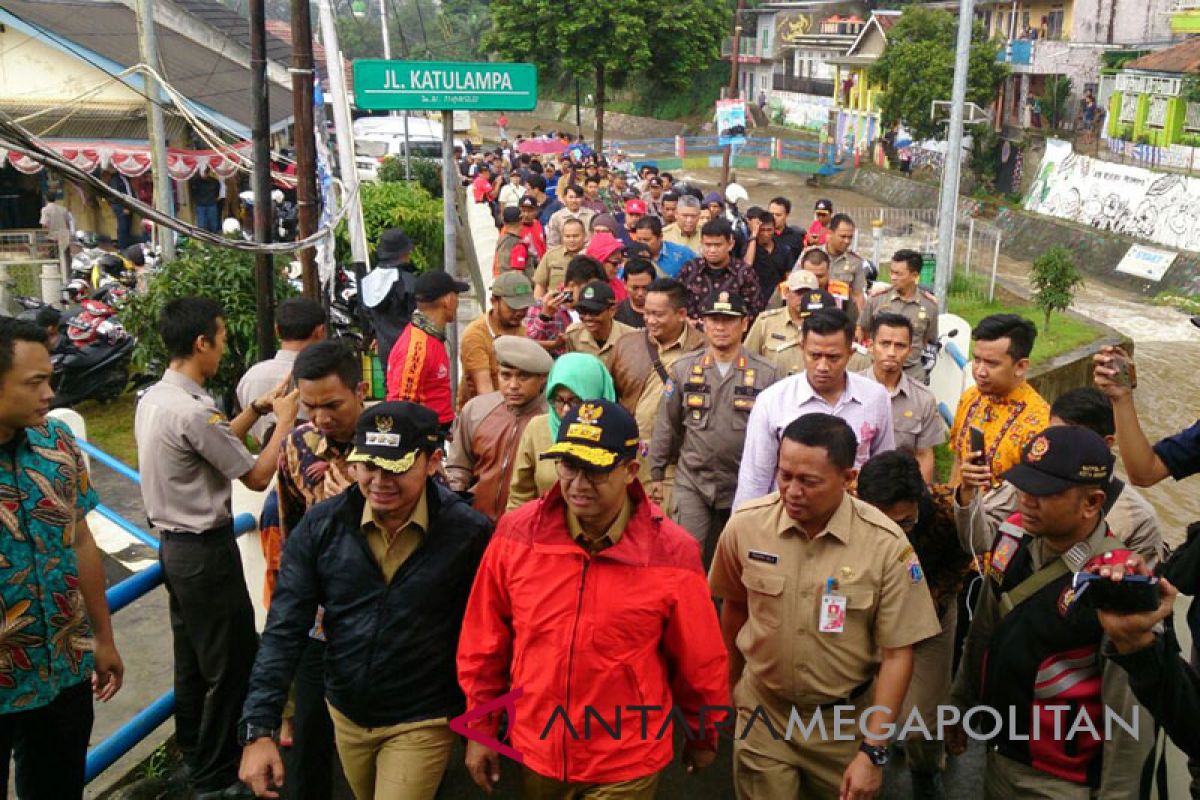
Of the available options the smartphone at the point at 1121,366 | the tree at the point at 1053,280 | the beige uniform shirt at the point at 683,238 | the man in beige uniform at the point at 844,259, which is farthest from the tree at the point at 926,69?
the smartphone at the point at 1121,366

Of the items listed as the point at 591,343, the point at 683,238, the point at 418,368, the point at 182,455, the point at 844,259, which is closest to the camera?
the point at 182,455

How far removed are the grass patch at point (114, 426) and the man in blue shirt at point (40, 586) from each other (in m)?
6.78

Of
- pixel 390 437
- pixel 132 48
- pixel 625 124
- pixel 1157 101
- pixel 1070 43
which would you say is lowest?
pixel 390 437

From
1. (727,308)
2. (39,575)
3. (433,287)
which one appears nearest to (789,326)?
(727,308)

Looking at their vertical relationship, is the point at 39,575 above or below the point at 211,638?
above

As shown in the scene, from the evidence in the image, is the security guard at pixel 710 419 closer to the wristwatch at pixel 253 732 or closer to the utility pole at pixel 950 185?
the wristwatch at pixel 253 732

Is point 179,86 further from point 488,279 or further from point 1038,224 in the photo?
point 1038,224

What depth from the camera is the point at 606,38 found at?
30859mm

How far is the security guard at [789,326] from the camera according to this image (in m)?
6.48

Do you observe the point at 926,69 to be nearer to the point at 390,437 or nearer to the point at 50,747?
the point at 390,437

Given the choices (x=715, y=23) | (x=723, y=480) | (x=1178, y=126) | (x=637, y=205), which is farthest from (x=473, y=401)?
(x=715, y=23)

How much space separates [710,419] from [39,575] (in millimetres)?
3146

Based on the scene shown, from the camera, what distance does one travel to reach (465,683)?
324 cm

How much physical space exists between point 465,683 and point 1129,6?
40424mm
